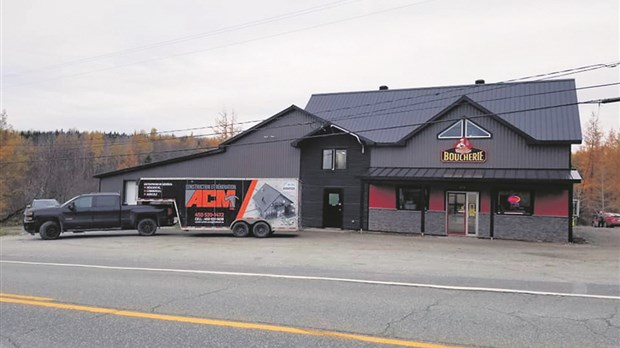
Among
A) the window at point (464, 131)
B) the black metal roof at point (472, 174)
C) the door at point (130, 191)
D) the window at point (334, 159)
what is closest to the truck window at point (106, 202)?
the door at point (130, 191)

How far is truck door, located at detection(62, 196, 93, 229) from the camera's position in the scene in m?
21.5

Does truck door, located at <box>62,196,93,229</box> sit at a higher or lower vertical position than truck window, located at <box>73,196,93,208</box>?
lower

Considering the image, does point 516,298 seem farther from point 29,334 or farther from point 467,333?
point 29,334

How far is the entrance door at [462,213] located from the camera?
2367 cm

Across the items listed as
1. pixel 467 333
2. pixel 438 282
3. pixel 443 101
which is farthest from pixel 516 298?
pixel 443 101

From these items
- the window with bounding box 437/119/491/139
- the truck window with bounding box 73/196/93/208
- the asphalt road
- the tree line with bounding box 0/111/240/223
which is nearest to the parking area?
the asphalt road

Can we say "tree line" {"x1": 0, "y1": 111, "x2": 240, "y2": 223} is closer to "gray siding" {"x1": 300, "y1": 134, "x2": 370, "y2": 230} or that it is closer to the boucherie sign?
"gray siding" {"x1": 300, "y1": 134, "x2": 370, "y2": 230}

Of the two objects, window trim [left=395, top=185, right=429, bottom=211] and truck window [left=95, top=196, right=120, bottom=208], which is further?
window trim [left=395, top=185, right=429, bottom=211]

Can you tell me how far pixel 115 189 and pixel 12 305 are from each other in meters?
27.2

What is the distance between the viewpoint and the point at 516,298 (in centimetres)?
786

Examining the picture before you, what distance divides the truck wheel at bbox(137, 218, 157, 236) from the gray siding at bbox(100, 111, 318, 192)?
794 centimetres

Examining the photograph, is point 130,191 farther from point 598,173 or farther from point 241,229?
point 598,173

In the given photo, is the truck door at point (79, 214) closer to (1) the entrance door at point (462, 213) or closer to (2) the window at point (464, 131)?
(1) the entrance door at point (462, 213)

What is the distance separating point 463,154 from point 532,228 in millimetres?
4784
